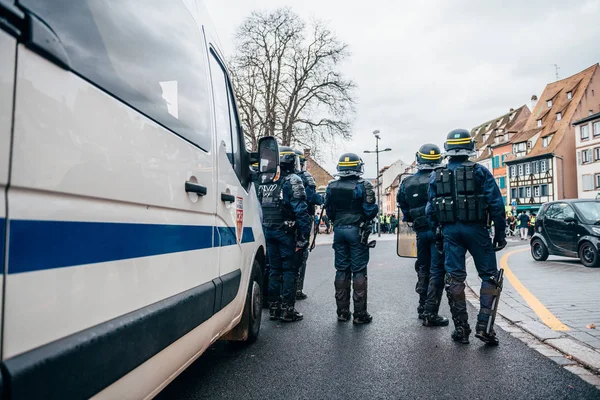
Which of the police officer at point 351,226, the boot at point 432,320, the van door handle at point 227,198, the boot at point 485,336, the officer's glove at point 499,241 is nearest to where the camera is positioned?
the van door handle at point 227,198

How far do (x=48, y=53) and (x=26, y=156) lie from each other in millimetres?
321

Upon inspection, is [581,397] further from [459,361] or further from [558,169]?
[558,169]

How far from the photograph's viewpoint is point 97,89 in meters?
1.66

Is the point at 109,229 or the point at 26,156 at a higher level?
the point at 26,156

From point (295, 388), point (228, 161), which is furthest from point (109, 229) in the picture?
point (295, 388)

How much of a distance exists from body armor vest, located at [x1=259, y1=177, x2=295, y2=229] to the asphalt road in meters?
1.16

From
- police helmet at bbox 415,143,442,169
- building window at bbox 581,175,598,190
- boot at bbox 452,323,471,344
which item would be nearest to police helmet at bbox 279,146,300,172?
police helmet at bbox 415,143,442,169

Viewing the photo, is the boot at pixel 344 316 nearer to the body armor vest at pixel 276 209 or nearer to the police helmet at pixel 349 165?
the body armor vest at pixel 276 209

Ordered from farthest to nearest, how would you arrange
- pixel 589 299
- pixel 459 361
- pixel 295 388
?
pixel 589 299
pixel 459 361
pixel 295 388

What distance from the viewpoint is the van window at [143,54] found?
1.56 meters

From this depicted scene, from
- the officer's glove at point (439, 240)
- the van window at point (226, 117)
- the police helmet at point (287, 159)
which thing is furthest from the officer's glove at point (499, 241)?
the van window at point (226, 117)

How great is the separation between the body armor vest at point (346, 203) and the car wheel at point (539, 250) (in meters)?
9.30

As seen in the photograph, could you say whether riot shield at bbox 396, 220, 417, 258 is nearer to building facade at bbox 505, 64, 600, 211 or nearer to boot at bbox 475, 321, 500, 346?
boot at bbox 475, 321, 500, 346

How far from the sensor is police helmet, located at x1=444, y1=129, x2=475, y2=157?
4.87m
